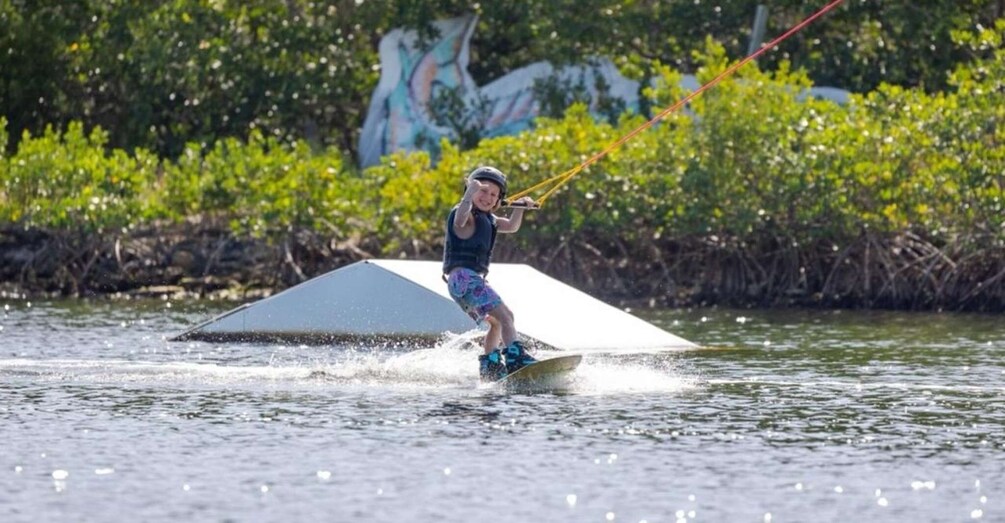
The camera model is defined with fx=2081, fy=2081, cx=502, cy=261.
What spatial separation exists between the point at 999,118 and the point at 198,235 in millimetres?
11621

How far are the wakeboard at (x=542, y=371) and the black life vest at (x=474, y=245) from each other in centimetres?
81

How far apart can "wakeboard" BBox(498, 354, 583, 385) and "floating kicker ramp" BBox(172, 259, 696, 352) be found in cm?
→ 311

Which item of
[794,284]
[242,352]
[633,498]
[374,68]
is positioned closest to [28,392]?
[242,352]

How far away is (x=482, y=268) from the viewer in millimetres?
15312

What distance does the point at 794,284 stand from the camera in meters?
27.5

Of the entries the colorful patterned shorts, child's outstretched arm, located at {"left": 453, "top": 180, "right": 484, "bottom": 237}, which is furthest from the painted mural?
the colorful patterned shorts

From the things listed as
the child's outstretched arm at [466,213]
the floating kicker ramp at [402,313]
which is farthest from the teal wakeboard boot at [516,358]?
the floating kicker ramp at [402,313]

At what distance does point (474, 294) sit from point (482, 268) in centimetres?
31

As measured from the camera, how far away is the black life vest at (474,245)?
50.1 feet

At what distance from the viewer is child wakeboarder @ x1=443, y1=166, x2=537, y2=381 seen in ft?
49.5

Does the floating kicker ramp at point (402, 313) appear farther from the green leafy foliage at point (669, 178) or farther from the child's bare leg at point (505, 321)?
the green leafy foliage at point (669, 178)

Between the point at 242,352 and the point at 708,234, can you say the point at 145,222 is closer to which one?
the point at 708,234

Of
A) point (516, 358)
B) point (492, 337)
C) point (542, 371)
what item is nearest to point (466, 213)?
point (492, 337)

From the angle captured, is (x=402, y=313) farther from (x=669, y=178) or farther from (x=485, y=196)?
(x=669, y=178)
